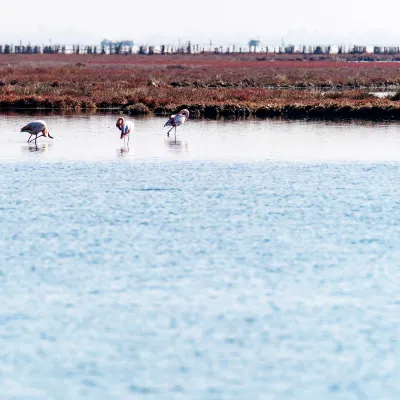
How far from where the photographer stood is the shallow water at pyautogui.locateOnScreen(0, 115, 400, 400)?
844 centimetres

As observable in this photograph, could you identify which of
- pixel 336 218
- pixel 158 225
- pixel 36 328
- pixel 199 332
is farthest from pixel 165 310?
pixel 336 218

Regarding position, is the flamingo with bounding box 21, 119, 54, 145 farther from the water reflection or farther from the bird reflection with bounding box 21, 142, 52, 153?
the water reflection

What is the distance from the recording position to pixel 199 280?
11.2 metres

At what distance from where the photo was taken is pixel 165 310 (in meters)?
10.1

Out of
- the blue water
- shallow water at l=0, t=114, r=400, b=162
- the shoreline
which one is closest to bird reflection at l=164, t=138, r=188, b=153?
shallow water at l=0, t=114, r=400, b=162

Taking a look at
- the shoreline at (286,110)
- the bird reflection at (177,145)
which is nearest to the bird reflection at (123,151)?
the bird reflection at (177,145)

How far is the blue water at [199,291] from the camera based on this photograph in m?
8.39

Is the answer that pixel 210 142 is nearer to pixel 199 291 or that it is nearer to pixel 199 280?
pixel 199 280

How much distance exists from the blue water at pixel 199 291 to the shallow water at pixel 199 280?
1.0 inches

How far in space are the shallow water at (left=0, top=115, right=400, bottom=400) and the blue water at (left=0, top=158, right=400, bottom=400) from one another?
2 cm

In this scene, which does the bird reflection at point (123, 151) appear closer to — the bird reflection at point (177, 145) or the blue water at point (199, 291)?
the bird reflection at point (177, 145)

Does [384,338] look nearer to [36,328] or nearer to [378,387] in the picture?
[378,387]

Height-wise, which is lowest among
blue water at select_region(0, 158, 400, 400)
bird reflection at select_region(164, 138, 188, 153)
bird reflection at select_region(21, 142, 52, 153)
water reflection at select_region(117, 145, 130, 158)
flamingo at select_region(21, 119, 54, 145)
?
blue water at select_region(0, 158, 400, 400)

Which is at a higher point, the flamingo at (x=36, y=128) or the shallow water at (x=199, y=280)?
the flamingo at (x=36, y=128)
